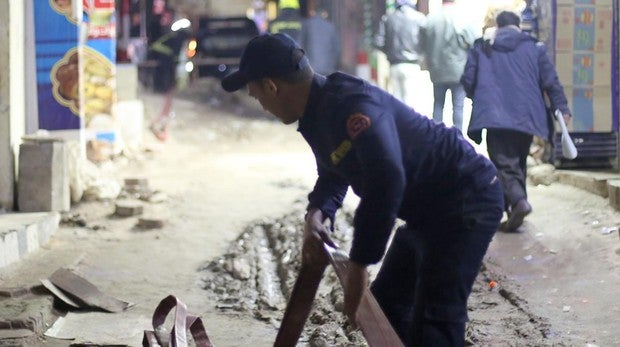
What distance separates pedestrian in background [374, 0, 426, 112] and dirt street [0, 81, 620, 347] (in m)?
1.61

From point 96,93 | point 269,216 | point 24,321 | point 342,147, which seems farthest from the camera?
point 96,93

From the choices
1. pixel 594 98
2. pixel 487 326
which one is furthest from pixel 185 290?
pixel 594 98

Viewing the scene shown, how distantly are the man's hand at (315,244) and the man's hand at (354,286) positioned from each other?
38 centimetres

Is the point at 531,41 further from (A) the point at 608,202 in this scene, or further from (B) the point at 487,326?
(B) the point at 487,326

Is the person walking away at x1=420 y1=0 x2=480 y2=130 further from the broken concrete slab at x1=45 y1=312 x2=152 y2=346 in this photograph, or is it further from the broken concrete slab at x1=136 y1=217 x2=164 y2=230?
the broken concrete slab at x1=45 y1=312 x2=152 y2=346

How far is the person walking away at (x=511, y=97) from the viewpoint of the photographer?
8617 millimetres

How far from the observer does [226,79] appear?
3871 millimetres

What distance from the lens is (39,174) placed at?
9.23m

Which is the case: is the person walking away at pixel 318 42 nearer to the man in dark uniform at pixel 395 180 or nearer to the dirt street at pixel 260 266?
the dirt street at pixel 260 266

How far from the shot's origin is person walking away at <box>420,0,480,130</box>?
11.8 metres

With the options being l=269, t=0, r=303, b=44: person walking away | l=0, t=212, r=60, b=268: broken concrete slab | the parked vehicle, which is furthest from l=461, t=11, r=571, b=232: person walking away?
the parked vehicle

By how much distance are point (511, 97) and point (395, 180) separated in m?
5.31

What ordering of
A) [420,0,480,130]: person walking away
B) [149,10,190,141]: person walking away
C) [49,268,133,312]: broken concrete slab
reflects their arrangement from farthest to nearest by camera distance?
[149,10,190,141]: person walking away < [420,0,480,130]: person walking away < [49,268,133,312]: broken concrete slab

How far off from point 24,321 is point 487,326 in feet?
8.31
